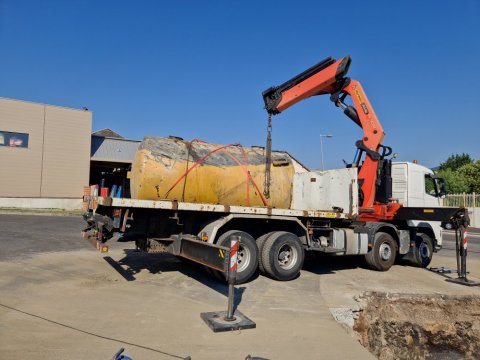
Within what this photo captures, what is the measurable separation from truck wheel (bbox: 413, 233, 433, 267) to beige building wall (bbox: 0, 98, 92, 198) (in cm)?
2637

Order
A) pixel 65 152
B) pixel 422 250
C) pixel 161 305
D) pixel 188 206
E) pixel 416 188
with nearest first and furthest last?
pixel 161 305, pixel 188 206, pixel 422 250, pixel 416 188, pixel 65 152

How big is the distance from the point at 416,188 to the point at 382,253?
256 cm

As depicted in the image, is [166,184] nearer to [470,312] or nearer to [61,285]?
[61,285]

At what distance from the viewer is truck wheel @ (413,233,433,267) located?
428 inches

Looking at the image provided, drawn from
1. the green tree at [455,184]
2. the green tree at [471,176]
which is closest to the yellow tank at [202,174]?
the green tree at [455,184]

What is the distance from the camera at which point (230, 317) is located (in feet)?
17.4

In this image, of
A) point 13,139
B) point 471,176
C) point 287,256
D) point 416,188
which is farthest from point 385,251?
point 471,176

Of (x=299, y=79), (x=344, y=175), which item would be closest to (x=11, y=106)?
(x=299, y=79)

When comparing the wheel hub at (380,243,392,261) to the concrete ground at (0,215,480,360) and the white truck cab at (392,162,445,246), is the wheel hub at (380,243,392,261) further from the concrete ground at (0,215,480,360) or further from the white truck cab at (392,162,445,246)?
the white truck cab at (392,162,445,246)

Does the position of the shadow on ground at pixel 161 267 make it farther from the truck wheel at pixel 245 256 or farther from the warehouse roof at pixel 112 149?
the warehouse roof at pixel 112 149

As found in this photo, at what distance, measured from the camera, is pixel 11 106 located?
93.7 feet

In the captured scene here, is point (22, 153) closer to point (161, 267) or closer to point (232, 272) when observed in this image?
point (161, 267)

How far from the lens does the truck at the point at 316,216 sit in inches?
295

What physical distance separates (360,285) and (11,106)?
2863 centimetres
